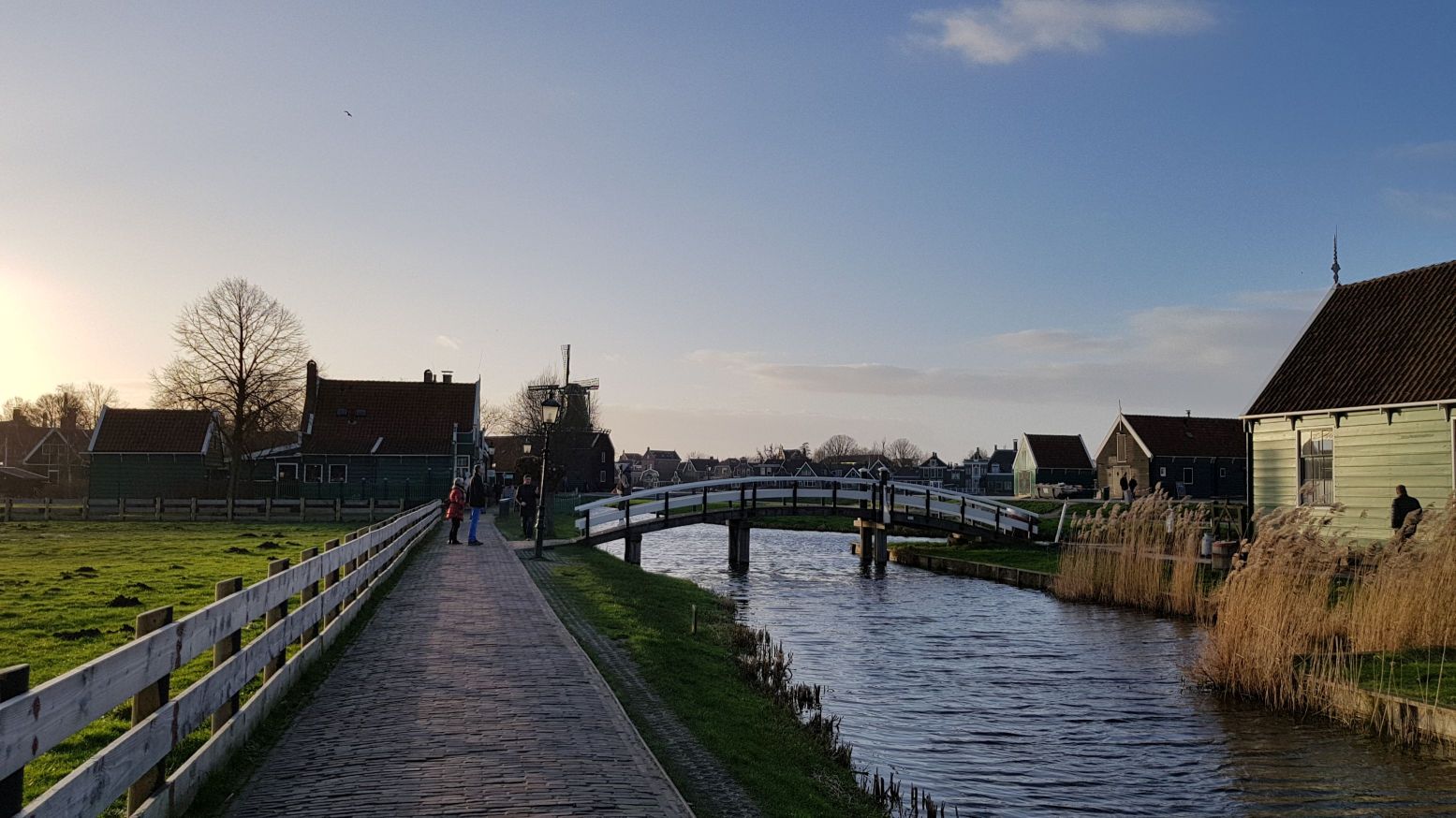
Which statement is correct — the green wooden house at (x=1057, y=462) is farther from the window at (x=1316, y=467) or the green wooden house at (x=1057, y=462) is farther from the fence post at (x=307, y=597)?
the fence post at (x=307, y=597)

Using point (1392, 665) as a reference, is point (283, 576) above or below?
above

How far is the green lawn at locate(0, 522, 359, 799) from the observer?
9.15 meters

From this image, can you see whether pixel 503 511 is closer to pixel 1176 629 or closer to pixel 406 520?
pixel 406 520

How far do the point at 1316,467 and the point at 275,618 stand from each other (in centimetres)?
2214

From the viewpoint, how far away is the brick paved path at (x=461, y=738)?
5840 millimetres

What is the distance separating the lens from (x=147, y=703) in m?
5.15

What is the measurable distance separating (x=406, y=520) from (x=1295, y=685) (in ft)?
58.8

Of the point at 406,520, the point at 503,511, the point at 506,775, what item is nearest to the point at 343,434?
the point at 503,511

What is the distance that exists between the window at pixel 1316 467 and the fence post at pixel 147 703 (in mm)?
23070

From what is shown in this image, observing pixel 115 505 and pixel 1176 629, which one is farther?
pixel 115 505

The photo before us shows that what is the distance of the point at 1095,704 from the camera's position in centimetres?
1284

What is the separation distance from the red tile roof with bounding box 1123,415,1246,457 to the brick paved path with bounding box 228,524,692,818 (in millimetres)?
57905

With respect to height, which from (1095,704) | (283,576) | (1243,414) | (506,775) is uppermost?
(1243,414)

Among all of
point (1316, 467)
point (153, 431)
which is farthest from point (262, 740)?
point (153, 431)
